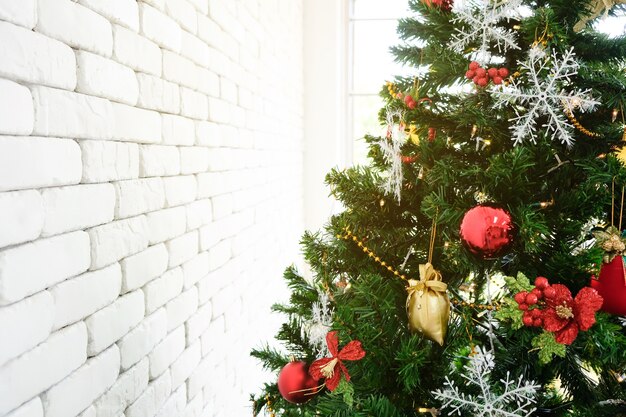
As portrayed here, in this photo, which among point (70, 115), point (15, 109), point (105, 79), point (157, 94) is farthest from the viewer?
point (157, 94)

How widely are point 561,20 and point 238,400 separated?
59.4 inches

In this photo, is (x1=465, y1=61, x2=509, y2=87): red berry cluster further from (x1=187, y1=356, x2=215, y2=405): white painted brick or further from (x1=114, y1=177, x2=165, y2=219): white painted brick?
(x1=187, y1=356, x2=215, y2=405): white painted brick

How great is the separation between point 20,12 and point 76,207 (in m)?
0.29

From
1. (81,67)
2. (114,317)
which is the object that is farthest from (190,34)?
(114,317)

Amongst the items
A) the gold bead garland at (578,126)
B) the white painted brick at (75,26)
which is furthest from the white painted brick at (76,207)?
the gold bead garland at (578,126)

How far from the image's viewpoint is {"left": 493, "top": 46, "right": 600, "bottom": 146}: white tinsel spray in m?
1.01

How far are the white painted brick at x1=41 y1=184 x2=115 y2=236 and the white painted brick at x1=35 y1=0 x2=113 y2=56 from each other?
225mm

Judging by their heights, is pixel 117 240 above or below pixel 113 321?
above

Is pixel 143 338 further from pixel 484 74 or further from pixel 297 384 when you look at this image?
pixel 484 74

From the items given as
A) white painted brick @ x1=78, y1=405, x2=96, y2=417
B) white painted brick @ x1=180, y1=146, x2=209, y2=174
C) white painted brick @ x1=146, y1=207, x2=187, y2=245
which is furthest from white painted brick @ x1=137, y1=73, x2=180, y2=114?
white painted brick @ x1=78, y1=405, x2=96, y2=417

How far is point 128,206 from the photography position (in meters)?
1.04

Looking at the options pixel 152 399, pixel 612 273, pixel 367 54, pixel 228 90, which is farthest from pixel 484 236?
pixel 367 54

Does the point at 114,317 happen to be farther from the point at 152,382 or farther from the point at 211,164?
the point at 211,164

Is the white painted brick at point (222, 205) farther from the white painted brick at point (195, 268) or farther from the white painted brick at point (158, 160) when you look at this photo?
the white painted brick at point (158, 160)
